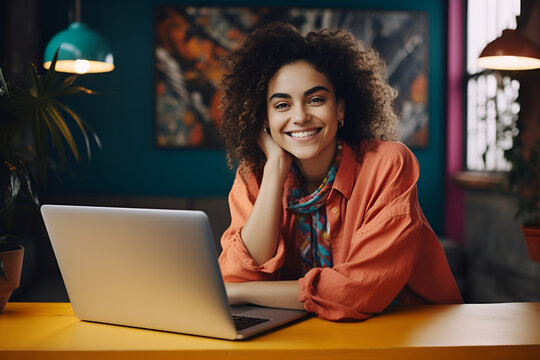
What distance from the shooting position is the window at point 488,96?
337cm

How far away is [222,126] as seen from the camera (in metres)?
1.93

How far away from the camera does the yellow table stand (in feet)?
3.45

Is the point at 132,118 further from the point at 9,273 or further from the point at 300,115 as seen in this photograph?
the point at 9,273

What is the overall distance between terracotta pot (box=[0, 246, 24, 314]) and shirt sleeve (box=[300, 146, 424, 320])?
671 millimetres

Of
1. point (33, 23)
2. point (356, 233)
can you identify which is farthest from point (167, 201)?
point (356, 233)

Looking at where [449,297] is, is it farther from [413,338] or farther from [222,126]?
[222,126]

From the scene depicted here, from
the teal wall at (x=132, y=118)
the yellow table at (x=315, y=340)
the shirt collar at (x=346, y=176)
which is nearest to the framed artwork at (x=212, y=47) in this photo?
the teal wall at (x=132, y=118)

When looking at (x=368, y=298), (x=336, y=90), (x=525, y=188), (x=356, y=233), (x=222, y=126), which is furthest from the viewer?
(x=525, y=188)

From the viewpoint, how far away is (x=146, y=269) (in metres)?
1.11

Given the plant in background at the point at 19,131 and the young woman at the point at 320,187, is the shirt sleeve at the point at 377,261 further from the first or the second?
the plant in background at the point at 19,131

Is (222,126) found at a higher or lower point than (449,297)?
higher

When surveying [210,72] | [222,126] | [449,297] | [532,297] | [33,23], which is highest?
[33,23]

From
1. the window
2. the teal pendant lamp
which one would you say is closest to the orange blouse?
the teal pendant lamp

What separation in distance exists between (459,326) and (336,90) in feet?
2.68
